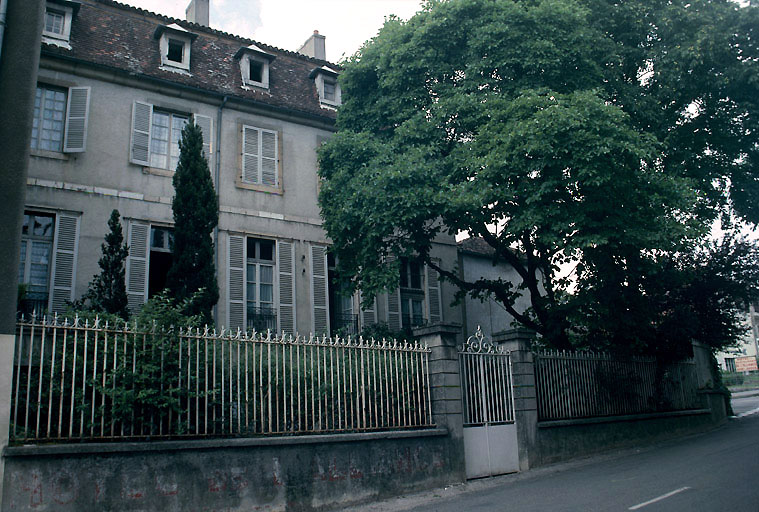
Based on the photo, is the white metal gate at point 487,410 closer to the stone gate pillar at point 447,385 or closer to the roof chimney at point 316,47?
the stone gate pillar at point 447,385

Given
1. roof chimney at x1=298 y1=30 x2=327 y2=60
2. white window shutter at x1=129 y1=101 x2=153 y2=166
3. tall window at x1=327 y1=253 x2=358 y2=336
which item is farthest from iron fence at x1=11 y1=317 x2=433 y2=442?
roof chimney at x1=298 y1=30 x2=327 y2=60

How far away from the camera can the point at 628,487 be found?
9.99 m

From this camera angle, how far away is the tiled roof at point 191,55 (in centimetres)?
1645

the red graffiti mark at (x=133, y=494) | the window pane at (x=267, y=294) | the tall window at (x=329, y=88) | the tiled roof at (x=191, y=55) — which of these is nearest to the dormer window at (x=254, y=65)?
the tiled roof at (x=191, y=55)

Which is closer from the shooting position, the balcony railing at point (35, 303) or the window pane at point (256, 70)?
the balcony railing at point (35, 303)

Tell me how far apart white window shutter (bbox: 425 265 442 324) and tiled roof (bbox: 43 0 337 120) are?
577 centimetres

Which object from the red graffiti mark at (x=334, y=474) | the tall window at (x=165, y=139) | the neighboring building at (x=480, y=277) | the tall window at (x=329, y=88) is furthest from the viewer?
the neighboring building at (x=480, y=277)

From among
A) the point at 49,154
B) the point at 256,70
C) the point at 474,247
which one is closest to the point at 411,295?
the point at 474,247

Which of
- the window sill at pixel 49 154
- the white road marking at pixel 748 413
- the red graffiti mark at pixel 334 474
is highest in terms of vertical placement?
the window sill at pixel 49 154

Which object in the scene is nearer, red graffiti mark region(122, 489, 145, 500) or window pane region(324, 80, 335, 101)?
red graffiti mark region(122, 489, 145, 500)

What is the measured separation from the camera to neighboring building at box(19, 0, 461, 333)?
1499 centimetres

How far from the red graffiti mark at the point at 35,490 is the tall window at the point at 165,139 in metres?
10.5

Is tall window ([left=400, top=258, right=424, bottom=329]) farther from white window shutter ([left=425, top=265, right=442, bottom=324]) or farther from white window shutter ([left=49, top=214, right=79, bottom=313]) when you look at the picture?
white window shutter ([left=49, top=214, right=79, bottom=313])

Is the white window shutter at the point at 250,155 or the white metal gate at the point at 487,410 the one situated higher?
the white window shutter at the point at 250,155
